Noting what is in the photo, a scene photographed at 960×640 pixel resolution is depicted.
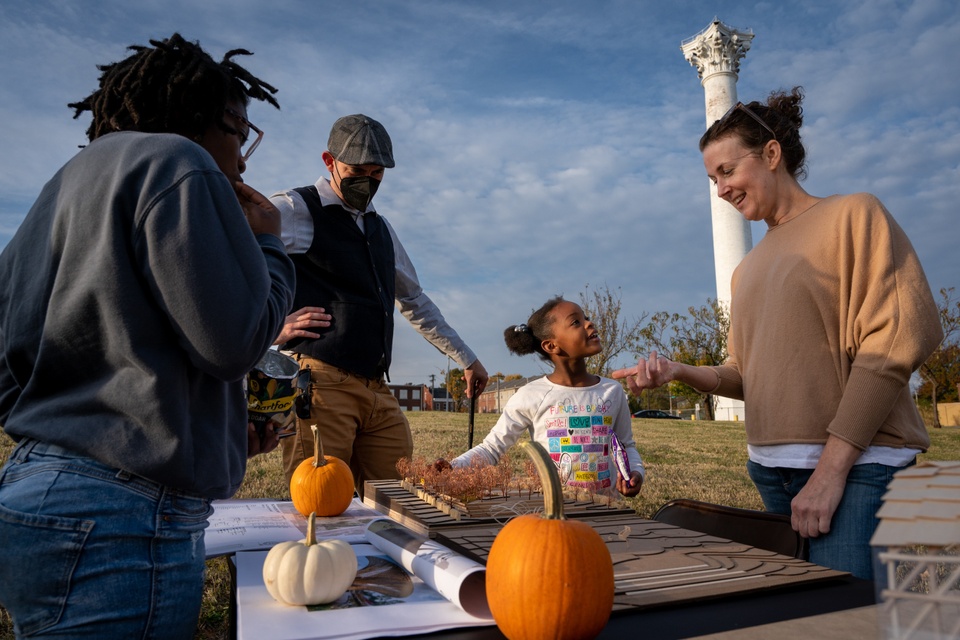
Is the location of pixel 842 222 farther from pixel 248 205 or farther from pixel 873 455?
pixel 248 205

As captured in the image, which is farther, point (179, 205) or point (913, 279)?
point (913, 279)

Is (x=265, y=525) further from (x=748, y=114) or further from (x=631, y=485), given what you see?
(x=748, y=114)

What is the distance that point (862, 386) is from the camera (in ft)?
6.57

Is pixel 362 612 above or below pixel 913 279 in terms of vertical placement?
below

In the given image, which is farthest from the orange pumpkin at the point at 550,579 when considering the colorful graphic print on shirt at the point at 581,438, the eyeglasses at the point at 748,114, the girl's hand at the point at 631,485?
the colorful graphic print on shirt at the point at 581,438

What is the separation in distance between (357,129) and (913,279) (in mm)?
2711

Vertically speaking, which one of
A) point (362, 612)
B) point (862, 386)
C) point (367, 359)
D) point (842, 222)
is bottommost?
point (362, 612)

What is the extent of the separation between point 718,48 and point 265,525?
1765 inches

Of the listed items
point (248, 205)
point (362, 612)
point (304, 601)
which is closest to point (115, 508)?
point (304, 601)

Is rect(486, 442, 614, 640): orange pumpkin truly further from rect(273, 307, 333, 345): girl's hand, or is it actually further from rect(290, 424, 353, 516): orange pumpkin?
rect(273, 307, 333, 345): girl's hand

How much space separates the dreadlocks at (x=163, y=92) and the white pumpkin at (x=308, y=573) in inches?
41.6

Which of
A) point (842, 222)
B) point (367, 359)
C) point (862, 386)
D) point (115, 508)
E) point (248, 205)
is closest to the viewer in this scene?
point (115, 508)

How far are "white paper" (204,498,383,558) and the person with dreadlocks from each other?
1.65 feet

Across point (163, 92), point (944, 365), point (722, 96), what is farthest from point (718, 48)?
point (163, 92)
